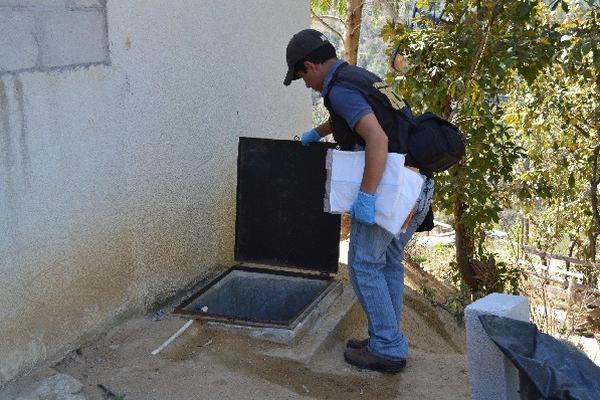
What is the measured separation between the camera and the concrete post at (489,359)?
2.72 m

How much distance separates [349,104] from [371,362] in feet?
4.53

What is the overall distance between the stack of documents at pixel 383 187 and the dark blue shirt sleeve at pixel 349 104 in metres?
0.21

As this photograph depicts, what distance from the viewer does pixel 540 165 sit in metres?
9.02

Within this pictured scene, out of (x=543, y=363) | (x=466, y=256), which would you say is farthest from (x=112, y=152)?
(x=466, y=256)

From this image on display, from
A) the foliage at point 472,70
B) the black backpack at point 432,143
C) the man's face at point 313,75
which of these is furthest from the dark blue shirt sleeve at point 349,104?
the foliage at point 472,70

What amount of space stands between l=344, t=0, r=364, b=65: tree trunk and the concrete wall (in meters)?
4.96

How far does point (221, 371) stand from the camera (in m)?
3.79

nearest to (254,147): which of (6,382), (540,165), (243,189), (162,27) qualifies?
(243,189)

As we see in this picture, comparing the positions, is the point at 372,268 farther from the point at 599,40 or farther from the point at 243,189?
the point at 599,40

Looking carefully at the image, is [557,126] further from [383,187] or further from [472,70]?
[383,187]

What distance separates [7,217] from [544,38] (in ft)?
16.2

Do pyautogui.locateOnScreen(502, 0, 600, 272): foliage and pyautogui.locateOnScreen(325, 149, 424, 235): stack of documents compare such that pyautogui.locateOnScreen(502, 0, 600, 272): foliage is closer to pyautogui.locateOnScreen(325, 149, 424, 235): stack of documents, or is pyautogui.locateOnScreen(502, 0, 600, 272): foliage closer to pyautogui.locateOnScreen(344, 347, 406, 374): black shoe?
pyautogui.locateOnScreen(344, 347, 406, 374): black shoe

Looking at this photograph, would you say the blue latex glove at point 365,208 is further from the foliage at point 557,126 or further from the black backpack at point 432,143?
the foliage at point 557,126

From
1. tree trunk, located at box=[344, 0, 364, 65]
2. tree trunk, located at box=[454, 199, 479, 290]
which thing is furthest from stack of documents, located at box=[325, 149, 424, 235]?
tree trunk, located at box=[344, 0, 364, 65]
